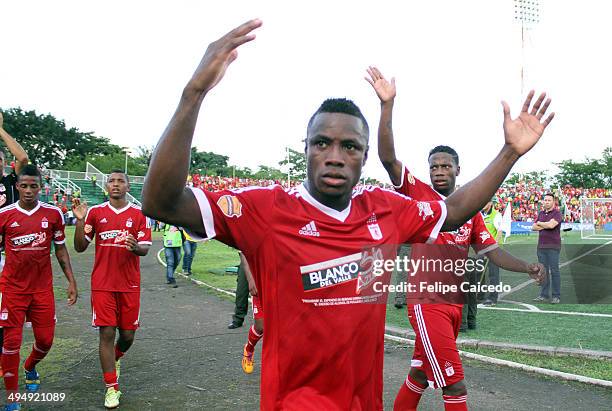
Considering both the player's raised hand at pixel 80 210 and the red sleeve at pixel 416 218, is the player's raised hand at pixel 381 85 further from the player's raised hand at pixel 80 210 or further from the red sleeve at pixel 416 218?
the player's raised hand at pixel 80 210

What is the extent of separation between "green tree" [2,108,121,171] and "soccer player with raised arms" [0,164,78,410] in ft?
211

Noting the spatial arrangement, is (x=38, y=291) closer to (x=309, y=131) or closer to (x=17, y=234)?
(x=17, y=234)

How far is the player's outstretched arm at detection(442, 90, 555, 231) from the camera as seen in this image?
2711 mm

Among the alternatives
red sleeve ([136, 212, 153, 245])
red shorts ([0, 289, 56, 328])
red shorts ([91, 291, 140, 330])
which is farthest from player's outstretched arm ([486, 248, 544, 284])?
red shorts ([0, 289, 56, 328])

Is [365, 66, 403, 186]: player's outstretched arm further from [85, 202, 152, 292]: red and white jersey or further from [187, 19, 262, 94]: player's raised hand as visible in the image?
[85, 202, 152, 292]: red and white jersey

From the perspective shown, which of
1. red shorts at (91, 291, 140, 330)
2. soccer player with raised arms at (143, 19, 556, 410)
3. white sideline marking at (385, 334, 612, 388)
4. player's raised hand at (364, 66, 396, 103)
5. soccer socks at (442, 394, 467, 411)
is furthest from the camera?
white sideline marking at (385, 334, 612, 388)

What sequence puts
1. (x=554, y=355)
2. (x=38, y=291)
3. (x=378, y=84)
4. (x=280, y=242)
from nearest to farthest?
1. (x=280, y=242)
2. (x=378, y=84)
3. (x=38, y=291)
4. (x=554, y=355)

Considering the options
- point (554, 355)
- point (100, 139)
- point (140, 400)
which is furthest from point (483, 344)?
point (100, 139)

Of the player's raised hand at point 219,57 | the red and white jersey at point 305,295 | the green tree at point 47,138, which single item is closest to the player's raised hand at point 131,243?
the red and white jersey at point 305,295

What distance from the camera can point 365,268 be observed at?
249 centimetres

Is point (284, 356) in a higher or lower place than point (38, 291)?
higher

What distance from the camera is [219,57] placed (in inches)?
78.2

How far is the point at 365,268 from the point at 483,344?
18.5 ft

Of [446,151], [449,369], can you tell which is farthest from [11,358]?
[446,151]
